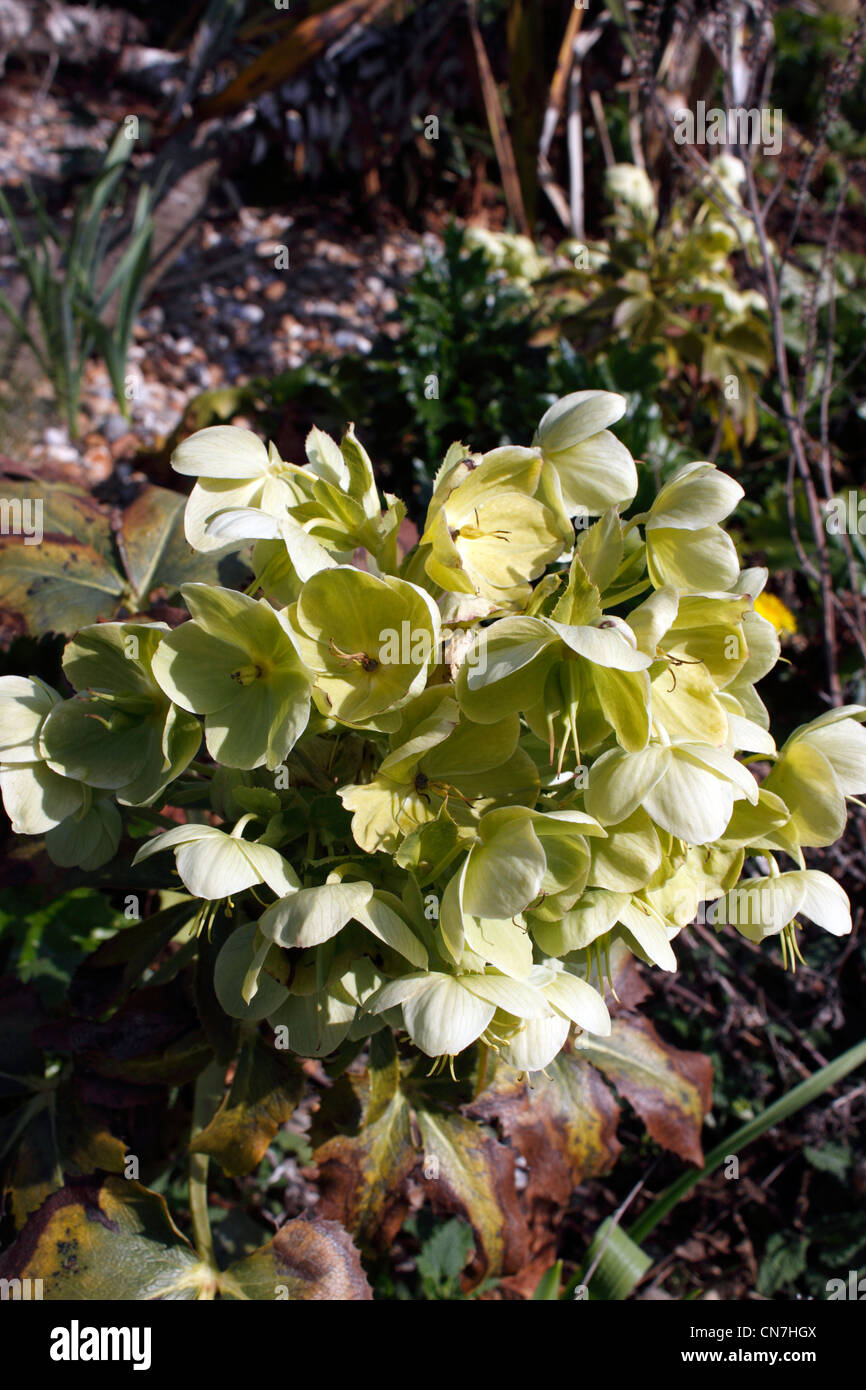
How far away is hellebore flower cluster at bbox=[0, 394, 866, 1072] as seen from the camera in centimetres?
71

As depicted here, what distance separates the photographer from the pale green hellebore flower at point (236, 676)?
744 mm

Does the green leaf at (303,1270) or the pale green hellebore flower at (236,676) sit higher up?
the pale green hellebore flower at (236,676)

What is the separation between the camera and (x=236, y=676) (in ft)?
2.57

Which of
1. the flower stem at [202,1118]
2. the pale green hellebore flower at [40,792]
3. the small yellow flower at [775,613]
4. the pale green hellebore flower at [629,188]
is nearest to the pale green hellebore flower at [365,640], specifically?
the pale green hellebore flower at [40,792]

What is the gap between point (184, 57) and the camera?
4.41m

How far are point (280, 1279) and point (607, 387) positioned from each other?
1.99 metres

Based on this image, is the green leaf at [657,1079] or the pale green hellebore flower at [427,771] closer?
the pale green hellebore flower at [427,771]

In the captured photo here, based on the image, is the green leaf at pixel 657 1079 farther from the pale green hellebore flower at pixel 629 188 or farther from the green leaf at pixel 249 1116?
the pale green hellebore flower at pixel 629 188

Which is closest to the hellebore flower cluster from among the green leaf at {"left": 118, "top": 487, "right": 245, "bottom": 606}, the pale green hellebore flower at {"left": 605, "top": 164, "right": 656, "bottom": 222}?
the green leaf at {"left": 118, "top": 487, "right": 245, "bottom": 606}

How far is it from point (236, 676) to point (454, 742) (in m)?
0.19

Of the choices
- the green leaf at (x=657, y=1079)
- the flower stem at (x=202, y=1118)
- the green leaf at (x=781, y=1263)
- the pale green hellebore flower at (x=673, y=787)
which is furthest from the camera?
the green leaf at (x=781, y=1263)

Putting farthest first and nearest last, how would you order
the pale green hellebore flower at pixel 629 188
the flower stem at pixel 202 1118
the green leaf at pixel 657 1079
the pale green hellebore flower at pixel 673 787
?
the pale green hellebore flower at pixel 629 188 → the green leaf at pixel 657 1079 → the flower stem at pixel 202 1118 → the pale green hellebore flower at pixel 673 787

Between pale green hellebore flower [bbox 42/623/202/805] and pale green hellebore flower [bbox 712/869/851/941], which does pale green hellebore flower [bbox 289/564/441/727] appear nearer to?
pale green hellebore flower [bbox 42/623/202/805]

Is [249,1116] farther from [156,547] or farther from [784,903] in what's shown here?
[156,547]
